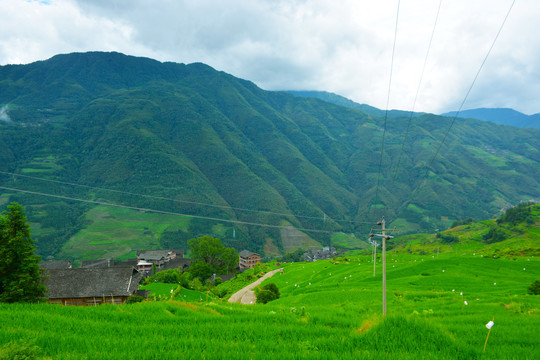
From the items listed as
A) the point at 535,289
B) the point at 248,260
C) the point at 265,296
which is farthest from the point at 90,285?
the point at 248,260

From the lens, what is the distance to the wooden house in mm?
34000

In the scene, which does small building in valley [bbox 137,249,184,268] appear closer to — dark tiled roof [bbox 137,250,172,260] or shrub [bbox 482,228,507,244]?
dark tiled roof [bbox 137,250,172,260]

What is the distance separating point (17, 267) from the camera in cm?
1402

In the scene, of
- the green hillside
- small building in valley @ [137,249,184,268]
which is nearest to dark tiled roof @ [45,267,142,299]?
small building in valley @ [137,249,184,268]

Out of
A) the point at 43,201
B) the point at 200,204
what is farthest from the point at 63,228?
the point at 200,204

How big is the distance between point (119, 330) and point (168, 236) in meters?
164

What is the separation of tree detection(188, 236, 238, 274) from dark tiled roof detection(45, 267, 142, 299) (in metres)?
44.0

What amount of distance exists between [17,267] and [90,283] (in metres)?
25.1

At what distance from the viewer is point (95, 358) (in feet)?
18.3

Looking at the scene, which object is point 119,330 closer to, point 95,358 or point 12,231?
point 95,358

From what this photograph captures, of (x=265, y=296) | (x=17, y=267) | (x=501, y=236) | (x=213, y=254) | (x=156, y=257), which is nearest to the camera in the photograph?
(x=17, y=267)

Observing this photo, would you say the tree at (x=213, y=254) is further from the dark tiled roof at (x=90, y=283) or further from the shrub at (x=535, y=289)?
the shrub at (x=535, y=289)

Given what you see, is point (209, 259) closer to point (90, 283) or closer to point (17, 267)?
point (90, 283)

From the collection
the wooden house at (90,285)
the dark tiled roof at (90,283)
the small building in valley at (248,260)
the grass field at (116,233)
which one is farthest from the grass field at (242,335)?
the grass field at (116,233)
